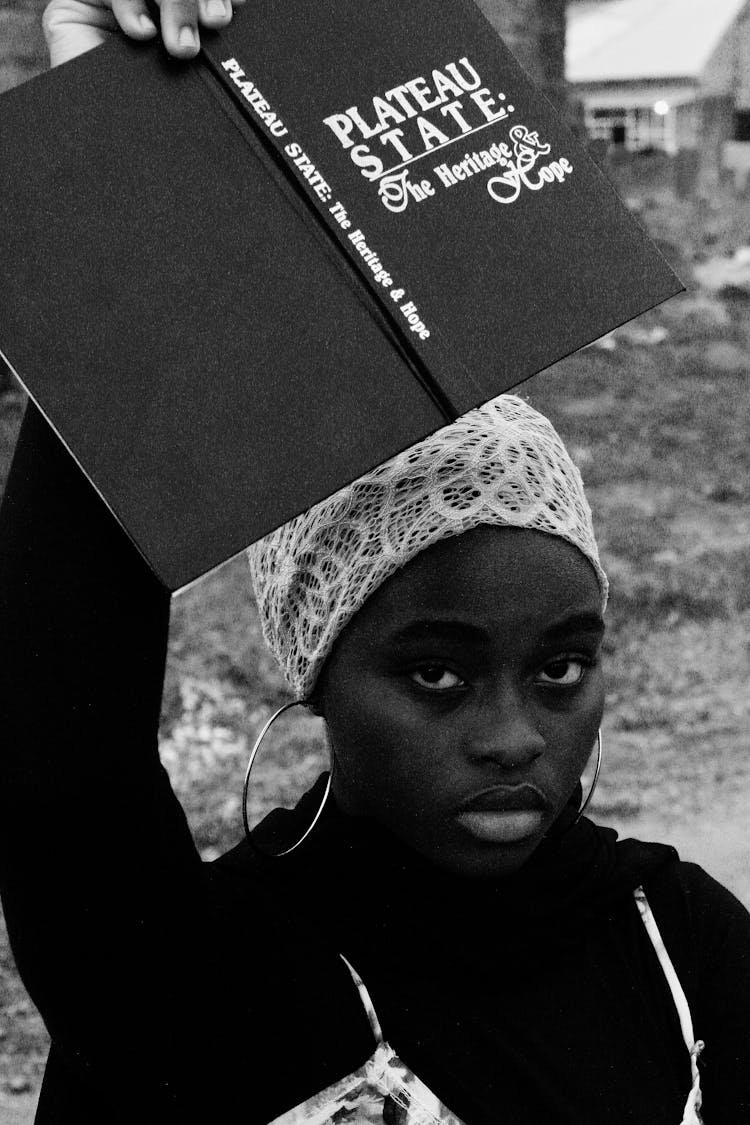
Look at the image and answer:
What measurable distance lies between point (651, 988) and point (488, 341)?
0.84 meters

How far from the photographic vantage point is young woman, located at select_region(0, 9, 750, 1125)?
1356 millimetres

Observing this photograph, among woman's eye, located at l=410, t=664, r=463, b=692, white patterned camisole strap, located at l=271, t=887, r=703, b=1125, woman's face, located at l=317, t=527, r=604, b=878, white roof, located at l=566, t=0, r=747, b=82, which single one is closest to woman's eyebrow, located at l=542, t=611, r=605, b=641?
woman's face, located at l=317, t=527, r=604, b=878

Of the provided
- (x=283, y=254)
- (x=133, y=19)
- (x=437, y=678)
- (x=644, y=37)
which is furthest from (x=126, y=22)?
(x=644, y=37)

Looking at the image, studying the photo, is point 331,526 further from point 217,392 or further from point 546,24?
point 546,24

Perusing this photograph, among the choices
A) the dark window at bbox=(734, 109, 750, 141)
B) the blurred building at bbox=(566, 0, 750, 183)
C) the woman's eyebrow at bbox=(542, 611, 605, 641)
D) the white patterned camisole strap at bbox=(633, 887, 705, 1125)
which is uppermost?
the woman's eyebrow at bbox=(542, 611, 605, 641)

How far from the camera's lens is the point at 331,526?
1.72 meters

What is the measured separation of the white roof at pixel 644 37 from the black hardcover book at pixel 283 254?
11134 mm

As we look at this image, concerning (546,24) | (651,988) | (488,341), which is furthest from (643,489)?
(488,341)

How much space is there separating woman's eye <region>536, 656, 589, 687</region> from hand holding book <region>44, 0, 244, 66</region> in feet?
2.37

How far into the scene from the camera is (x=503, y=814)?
5.17 ft

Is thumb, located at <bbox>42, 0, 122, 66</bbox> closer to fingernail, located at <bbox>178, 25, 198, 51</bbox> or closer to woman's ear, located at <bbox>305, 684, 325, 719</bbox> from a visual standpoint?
fingernail, located at <bbox>178, 25, 198, 51</bbox>

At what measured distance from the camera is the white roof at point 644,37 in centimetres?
1194

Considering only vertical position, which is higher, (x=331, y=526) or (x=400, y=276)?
(x=400, y=276)

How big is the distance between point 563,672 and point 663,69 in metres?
11.4
